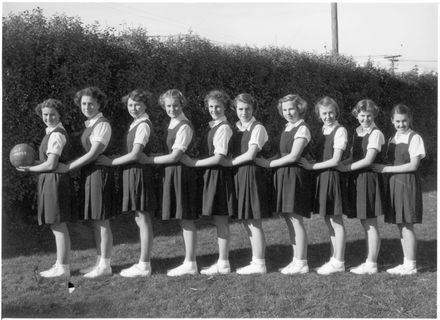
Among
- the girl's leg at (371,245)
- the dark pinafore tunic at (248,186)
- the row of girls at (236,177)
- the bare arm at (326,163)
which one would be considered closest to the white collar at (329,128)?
the row of girls at (236,177)

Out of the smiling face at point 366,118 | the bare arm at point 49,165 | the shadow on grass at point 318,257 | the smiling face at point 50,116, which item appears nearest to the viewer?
the bare arm at point 49,165

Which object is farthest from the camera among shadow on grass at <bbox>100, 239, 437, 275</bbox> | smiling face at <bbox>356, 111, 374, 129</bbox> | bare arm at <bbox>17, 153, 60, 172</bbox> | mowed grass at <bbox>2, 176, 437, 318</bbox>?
shadow on grass at <bbox>100, 239, 437, 275</bbox>

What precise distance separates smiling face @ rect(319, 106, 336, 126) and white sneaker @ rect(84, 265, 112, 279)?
8.04 feet

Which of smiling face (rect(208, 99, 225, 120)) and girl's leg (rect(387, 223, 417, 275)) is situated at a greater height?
smiling face (rect(208, 99, 225, 120))

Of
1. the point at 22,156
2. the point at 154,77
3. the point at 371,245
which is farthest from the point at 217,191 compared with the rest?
the point at 154,77

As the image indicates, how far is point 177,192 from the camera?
5.00 m

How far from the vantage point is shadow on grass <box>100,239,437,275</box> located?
5488 millimetres

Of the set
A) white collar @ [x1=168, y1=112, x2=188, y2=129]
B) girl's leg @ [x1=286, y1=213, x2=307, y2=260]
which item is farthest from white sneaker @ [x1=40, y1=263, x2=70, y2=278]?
girl's leg @ [x1=286, y1=213, x2=307, y2=260]

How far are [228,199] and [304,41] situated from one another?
2008 millimetres

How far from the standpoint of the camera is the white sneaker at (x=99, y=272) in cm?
510

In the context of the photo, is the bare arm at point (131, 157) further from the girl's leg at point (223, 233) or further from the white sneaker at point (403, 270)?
the white sneaker at point (403, 270)

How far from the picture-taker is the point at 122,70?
6332mm

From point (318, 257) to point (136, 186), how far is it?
84.2 inches

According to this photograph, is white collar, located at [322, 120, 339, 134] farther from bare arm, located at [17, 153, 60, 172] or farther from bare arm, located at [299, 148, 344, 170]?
bare arm, located at [17, 153, 60, 172]
